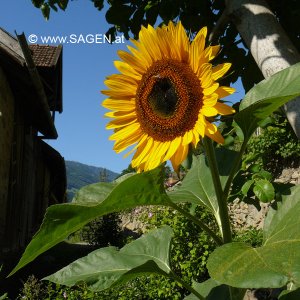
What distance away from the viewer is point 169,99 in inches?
42.4

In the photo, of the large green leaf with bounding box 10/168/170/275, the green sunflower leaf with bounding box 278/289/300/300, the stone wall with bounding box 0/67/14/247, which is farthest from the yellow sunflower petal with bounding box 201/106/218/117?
the stone wall with bounding box 0/67/14/247

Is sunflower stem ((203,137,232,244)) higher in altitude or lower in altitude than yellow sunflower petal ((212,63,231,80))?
lower

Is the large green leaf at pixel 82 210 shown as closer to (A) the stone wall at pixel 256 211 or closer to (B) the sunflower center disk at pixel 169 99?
(B) the sunflower center disk at pixel 169 99

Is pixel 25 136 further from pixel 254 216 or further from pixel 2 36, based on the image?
pixel 254 216

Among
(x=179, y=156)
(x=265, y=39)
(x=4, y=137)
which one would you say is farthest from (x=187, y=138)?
(x=4, y=137)

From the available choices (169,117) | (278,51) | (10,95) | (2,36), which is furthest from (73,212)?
(10,95)

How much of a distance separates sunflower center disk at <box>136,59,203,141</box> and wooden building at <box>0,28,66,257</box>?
6.45 metres

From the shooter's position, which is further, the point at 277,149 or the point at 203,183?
the point at 277,149

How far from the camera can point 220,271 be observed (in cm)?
76

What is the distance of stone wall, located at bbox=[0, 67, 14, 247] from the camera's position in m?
8.55

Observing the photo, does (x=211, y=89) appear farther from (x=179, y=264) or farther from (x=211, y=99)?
(x=179, y=264)

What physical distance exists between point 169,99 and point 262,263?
46cm

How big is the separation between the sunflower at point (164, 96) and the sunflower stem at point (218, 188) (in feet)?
0.12

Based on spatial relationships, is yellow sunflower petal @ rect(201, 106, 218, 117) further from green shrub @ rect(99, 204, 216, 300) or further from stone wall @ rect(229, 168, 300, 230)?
stone wall @ rect(229, 168, 300, 230)
